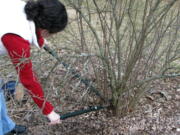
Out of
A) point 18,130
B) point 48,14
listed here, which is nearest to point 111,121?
point 18,130

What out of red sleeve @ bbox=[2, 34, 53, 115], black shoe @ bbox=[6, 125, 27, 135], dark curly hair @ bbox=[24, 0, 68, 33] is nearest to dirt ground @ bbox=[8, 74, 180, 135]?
black shoe @ bbox=[6, 125, 27, 135]

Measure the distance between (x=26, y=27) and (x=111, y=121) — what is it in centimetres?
146

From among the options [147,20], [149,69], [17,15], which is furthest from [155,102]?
[17,15]

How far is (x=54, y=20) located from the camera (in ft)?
7.43

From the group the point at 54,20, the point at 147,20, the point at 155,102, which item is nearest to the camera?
the point at 54,20

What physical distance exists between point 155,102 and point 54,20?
1.72 m

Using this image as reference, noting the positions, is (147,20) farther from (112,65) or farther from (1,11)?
(1,11)

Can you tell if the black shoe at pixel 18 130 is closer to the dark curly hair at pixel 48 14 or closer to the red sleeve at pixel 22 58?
the red sleeve at pixel 22 58

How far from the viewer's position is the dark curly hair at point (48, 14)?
2.25 m

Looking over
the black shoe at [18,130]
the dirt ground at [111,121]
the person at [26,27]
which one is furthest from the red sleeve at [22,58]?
the black shoe at [18,130]

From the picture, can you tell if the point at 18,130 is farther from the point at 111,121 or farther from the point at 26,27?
the point at 26,27

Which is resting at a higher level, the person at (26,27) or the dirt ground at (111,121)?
the person at (26,27)

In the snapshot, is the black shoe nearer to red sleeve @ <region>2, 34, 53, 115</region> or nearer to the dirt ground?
the dirt ground

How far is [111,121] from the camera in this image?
3.32 meters
